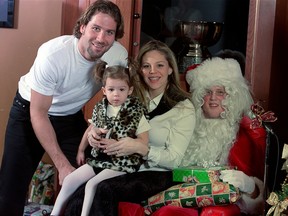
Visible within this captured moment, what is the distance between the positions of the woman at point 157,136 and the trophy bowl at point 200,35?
0.48 meters

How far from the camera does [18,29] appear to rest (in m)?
2.81

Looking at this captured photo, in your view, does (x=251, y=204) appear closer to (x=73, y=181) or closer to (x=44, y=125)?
(x=73, y=181)

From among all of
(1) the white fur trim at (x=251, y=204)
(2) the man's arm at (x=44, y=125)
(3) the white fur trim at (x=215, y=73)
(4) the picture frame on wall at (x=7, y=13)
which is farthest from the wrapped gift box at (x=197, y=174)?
(4) the picture frame on wall at (x=7, y=13)

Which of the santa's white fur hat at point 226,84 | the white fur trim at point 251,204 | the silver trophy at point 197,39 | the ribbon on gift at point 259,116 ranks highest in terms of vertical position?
the silver trophy at point 197,39

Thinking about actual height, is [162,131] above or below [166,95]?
below

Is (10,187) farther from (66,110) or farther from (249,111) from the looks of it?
(249,111)

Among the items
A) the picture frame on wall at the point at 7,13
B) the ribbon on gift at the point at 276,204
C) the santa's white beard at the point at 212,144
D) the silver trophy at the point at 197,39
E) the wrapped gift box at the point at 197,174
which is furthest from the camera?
the picture frame on wall at the point at 7,13

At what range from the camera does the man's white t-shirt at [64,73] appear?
6.94 feet

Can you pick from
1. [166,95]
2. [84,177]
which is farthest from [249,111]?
[84,177]

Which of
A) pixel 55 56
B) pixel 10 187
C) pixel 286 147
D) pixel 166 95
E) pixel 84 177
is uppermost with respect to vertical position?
pixel 55 56

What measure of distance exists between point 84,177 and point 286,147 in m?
0.77

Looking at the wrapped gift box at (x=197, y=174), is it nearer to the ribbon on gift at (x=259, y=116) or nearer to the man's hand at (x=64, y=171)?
the ribbon on gift at (x=259, y=116)

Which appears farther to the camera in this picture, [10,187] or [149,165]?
[10,187]

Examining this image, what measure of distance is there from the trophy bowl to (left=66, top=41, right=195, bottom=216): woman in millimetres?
483
